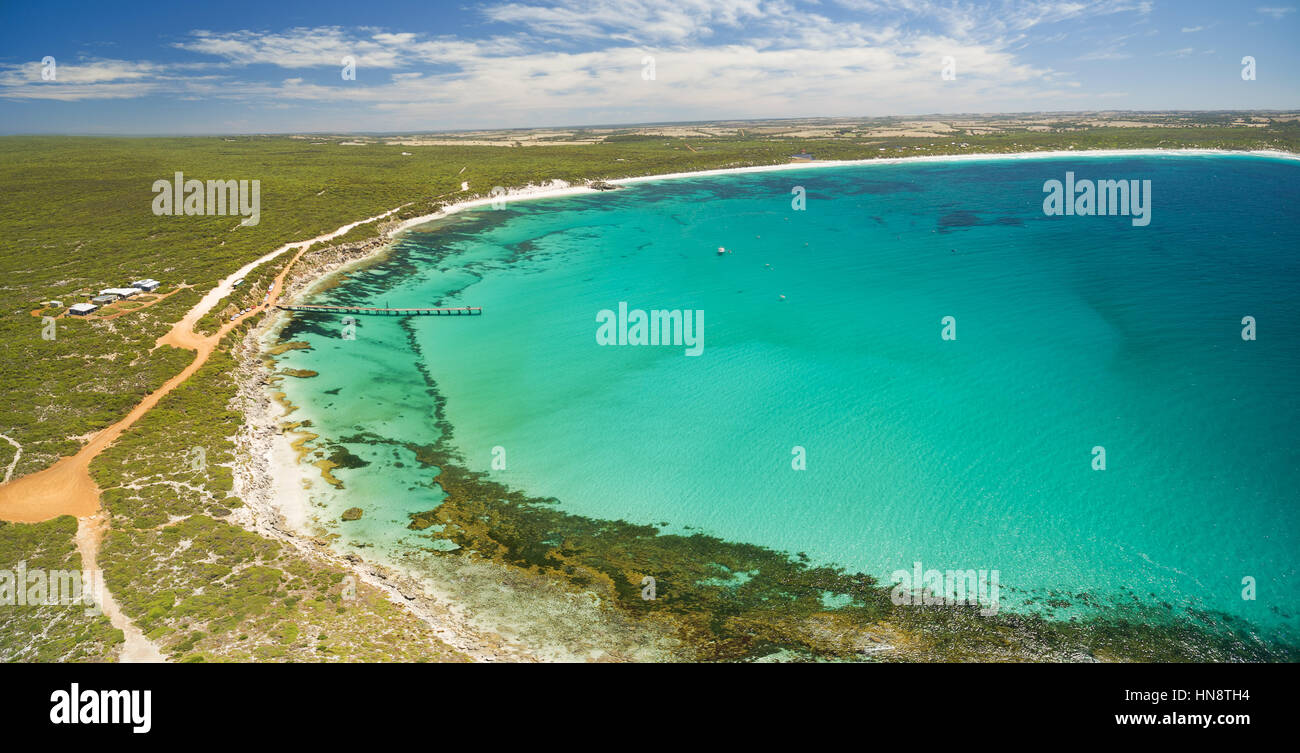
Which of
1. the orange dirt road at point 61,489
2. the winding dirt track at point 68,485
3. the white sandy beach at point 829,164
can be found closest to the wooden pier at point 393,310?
the winding dirt track at point 68,485

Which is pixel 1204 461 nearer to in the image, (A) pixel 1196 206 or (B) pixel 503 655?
(B) pixel 503 655

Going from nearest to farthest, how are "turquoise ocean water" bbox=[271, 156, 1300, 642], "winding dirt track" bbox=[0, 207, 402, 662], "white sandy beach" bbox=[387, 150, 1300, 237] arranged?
1. "winding dirt track" bbox=[0, 207, 402, 662]
2. "turquoise ocean water" bbox=[271, 156, 1300, 642]
3. "white sandy beach" bbox=[387, 150, 1300, 237]

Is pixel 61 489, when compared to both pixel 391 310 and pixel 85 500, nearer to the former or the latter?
pixel 85 500

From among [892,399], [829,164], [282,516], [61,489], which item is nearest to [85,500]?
[61,489]

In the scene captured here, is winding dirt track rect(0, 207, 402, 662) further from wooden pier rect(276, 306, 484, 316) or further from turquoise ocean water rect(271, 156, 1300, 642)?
wooden pier rect(276, 306, 484, 316)


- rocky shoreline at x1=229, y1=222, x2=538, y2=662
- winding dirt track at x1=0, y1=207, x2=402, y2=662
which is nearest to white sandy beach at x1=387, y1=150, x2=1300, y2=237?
rocky shoreline at x1=229, y1=222, x2=538, y2=662

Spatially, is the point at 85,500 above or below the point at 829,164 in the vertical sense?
below

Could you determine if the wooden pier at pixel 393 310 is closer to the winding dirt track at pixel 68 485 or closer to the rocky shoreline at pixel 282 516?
the rocky shoreline at pixel 282 516

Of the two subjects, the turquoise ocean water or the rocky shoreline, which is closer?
the rocky shoreline

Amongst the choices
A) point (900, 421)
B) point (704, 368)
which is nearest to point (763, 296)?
point (704, 368)
